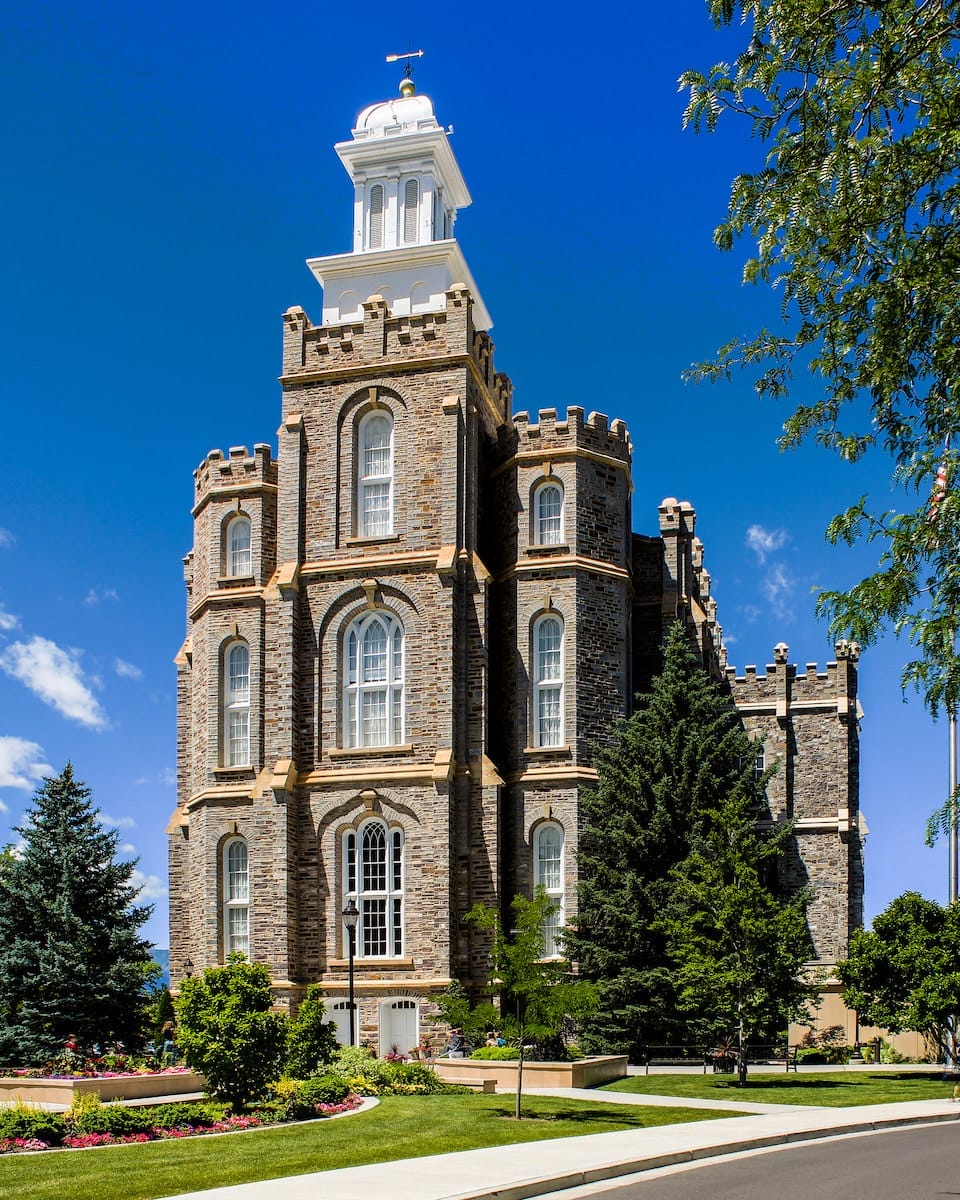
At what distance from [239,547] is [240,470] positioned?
203 cm

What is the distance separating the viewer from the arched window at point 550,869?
36.1 meters

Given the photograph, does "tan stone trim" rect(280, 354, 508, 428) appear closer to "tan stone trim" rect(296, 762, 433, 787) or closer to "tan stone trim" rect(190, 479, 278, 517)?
"tan stone trim" rect(190, 479, 278, 517)

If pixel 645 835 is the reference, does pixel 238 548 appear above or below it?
above

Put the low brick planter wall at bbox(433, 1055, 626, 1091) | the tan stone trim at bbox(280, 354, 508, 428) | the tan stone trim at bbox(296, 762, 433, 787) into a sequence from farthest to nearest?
the tan stone trim at bbox(280, 354, 508, 428), the tan stone trim at bbox(296, 762, 433, 787), the low brick planter wall at bbox(433, 1055, 626, 1091)

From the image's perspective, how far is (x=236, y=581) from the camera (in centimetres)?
3931

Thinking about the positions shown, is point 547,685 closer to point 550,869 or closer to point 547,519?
point 547,519

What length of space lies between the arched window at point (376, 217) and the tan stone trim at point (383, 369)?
951 centimetres

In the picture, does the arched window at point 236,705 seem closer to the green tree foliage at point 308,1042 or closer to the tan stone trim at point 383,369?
the tan stone trim at point 383,369

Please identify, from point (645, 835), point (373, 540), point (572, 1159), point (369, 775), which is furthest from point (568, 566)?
point (572, 1159)

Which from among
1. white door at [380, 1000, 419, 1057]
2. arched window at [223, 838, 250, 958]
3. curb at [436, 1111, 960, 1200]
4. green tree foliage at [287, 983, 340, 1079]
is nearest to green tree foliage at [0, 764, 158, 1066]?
arched window at [223, 838, 250, 958]

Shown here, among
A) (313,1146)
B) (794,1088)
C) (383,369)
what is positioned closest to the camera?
(313,1146)

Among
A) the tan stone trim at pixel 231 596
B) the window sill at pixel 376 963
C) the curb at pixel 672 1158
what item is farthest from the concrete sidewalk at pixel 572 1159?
the tan stone trim at pixel 231 596

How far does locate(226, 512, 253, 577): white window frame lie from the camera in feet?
130

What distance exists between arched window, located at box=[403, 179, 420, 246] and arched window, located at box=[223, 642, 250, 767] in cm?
1516
